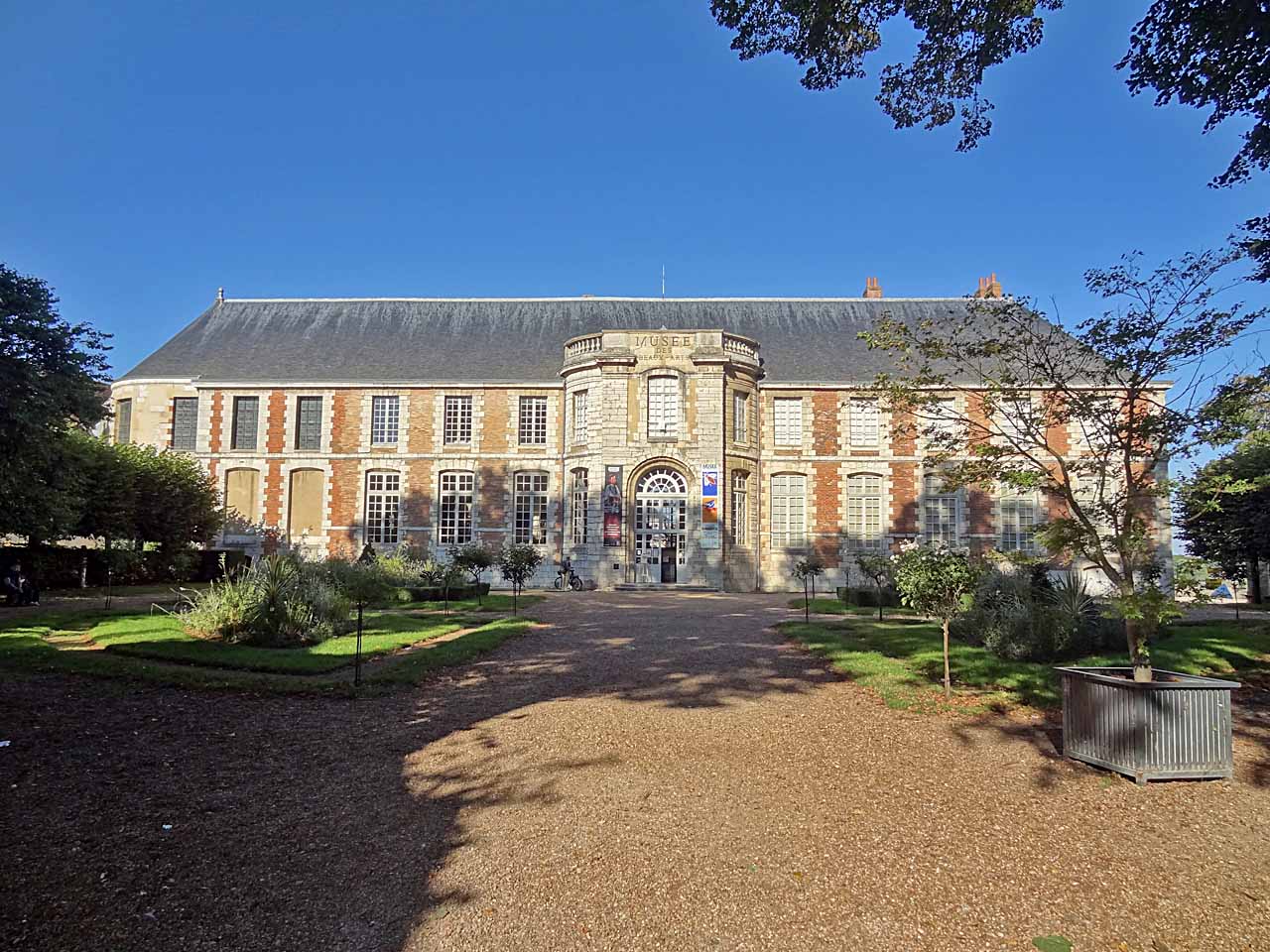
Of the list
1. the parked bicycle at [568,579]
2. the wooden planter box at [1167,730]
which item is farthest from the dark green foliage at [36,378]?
the parked bicycle at [568,579]

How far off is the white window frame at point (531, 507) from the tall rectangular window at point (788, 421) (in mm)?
8509

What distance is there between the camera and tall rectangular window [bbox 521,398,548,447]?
28.5 metres

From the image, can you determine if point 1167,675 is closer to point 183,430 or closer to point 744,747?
point 744,747

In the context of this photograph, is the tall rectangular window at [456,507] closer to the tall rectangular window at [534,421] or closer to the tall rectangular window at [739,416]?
the tall rectangular window at [534,421]

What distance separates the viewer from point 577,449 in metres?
27.1

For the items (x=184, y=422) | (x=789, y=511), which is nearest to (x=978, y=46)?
(x=789, y=511)

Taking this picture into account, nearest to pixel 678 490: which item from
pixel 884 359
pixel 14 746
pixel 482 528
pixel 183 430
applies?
pixel 482 528

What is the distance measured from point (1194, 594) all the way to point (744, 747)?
3676 mm

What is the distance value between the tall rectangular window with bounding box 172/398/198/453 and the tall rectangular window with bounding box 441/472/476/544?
9975 millimetres

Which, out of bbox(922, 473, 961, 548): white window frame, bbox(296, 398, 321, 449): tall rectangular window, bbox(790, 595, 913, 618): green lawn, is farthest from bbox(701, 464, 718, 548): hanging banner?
bbox(296, 398, 321, 449): tall rectangular window

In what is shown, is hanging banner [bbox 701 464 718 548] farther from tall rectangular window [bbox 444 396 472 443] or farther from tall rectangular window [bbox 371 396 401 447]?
tall rectangular window [bbox 371 396 401 447]

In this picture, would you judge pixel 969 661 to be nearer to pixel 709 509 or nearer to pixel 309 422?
pixel 709 509

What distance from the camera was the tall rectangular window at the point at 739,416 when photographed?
26.9 m

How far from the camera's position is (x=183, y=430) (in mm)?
29672
